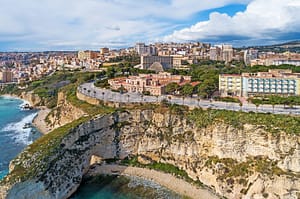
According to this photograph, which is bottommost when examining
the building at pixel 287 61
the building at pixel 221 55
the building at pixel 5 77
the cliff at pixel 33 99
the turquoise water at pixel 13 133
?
the turquoise water at pixel 13 133

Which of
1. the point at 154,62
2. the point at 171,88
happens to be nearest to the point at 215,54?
the point at 154,62

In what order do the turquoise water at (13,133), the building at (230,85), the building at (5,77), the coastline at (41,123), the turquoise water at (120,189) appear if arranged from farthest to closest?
the building at (5,77), the coastline at (41,123), the building at (230,85), the turquoise water at (13,133), the turquoise water at (120,189)

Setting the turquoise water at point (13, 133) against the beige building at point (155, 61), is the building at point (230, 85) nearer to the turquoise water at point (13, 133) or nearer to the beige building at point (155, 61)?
the turquoise water at point (13, 133)

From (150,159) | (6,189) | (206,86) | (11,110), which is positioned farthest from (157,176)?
(11,110)

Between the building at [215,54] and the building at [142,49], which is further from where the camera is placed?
the building at [142,49]

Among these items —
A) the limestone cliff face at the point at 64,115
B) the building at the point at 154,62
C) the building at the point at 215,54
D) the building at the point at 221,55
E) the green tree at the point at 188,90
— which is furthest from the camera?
the building at the point at 215,54

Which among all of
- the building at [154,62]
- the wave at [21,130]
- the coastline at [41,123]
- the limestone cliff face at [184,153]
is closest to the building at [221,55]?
the building at [154,62]

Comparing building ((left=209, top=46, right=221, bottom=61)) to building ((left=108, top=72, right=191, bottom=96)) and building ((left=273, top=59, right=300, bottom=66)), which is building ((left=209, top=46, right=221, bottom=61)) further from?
building ((left=108, top=72, right=191, bottom=96))

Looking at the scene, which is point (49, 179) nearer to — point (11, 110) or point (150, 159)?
point (150, 159)

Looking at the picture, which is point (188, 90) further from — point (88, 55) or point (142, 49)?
point (88, 55)
